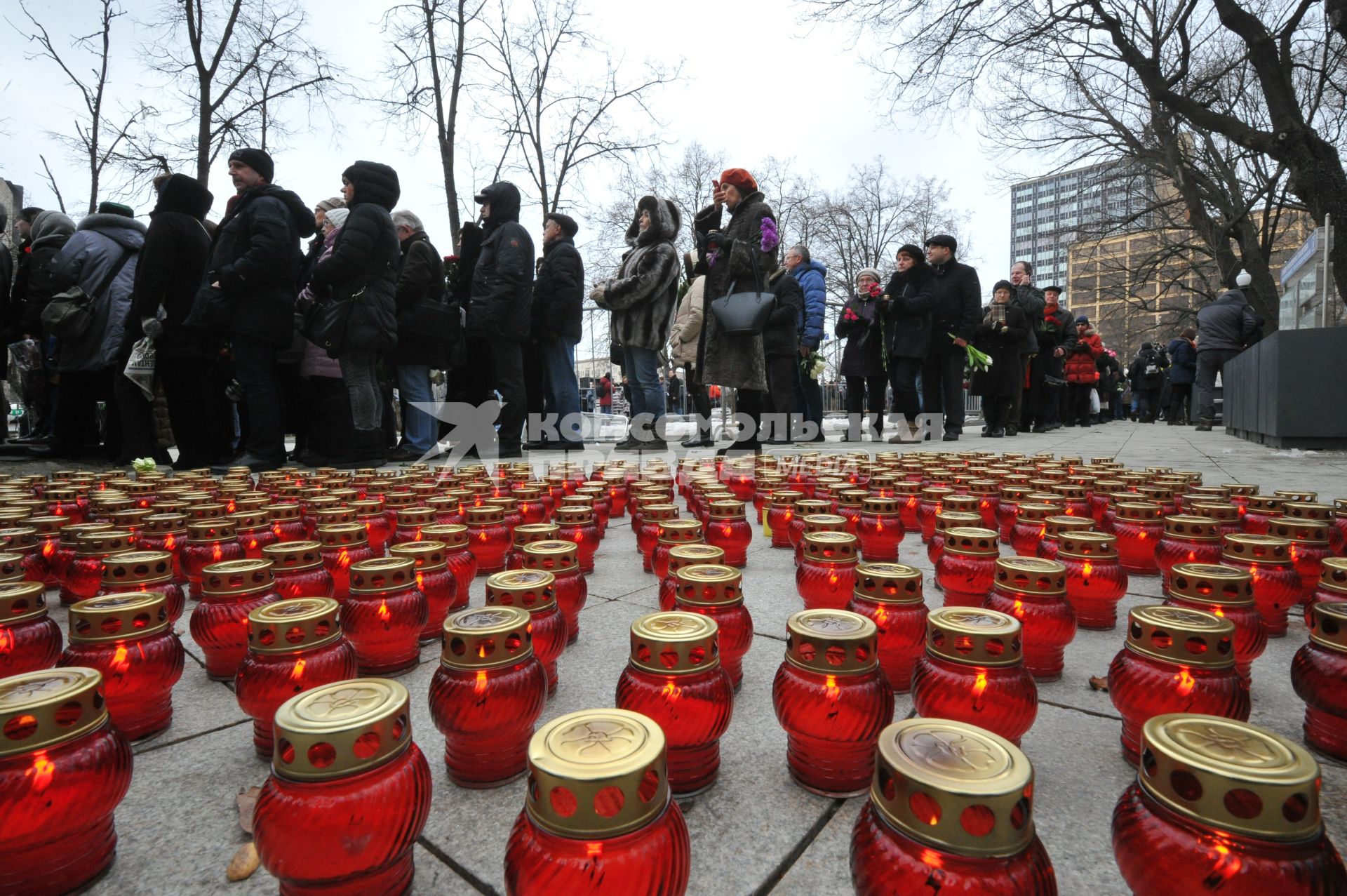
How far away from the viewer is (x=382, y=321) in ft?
17.6

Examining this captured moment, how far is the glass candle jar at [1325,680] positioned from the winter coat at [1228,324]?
12967 millimetres

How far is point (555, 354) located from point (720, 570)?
6.02 m

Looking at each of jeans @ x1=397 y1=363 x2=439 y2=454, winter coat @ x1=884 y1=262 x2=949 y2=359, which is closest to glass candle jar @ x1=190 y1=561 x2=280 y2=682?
jeans @ x1=397 y1=363 x2=439 y2=454

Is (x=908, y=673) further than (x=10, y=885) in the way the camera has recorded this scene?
Yes

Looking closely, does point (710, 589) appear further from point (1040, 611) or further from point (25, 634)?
point (25, 634)

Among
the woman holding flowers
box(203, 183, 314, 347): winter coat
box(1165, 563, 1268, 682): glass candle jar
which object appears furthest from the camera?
the woman holding flowers

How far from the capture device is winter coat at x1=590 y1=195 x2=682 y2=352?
22.5 feet

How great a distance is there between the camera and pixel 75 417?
20.5 ft

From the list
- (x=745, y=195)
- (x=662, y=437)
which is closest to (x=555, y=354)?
(x=662, y=437)

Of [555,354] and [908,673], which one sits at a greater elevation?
[555,354]

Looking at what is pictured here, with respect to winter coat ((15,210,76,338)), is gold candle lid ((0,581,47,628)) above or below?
below

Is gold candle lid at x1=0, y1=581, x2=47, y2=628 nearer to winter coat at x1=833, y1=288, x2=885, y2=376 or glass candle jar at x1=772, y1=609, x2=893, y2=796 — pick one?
glass candle jar at x1=772, y1=609, x2=893, y2=796

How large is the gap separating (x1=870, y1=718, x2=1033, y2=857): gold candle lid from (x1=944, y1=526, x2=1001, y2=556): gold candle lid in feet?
3.80

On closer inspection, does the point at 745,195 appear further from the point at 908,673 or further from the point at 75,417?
the point at 75,417
